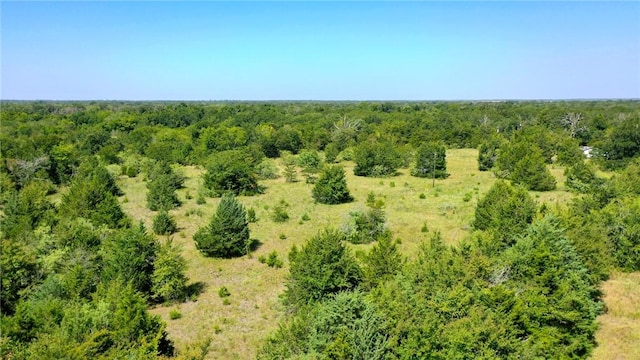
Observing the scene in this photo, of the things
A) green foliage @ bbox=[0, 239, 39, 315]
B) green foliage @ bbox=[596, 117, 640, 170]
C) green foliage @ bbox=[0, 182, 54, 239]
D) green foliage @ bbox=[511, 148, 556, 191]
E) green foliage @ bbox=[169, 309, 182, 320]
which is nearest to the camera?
green foliage @ bbox=[0, 239, 39, 315]

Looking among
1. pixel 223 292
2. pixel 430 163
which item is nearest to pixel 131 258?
pixel 223 292

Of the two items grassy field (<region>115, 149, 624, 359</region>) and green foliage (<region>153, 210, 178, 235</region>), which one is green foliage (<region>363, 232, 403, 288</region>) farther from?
green foliage (<region>153, 210, 178, 235</region>)

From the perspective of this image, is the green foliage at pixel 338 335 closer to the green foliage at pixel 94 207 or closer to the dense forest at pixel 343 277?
the dense forest at pixel 343 277

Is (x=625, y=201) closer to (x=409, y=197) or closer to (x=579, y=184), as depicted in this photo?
(x=579, y=184)

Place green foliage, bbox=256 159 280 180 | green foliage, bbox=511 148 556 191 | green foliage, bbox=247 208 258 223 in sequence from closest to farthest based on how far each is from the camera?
1. green foliage, bbox=247 208 258 223
2. green foliage, bbox=511 148 556 191
3. green foliage, bbox=256 159 280 180

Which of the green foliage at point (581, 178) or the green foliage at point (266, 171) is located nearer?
the green foliage at point (581, 178)

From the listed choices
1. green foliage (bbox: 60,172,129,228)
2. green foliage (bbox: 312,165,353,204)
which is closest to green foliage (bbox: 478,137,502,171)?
green foliage (bbox: 312,165,353,204)

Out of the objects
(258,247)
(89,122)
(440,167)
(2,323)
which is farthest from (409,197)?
(89,122)

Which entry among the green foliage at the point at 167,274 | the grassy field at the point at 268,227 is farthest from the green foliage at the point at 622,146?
the green foliage at the point at 167,274
